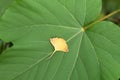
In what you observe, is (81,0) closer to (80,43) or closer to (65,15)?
(65,15)

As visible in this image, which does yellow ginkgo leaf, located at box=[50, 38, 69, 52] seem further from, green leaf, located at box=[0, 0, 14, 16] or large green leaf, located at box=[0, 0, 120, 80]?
green leaf, located at box=[0, 0, 14, 16]

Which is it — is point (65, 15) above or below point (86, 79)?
above

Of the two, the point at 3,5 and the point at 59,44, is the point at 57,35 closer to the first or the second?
the point at 59,44

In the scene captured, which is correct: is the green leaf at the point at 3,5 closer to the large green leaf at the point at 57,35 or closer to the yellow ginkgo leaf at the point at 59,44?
the large green leaf at the point at 57,35

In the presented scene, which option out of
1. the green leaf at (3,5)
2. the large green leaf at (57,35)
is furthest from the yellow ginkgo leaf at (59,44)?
the green leaf at (3,5)

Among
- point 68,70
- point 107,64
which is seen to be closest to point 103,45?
point 107,64

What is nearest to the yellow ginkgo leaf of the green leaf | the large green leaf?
the large green leaf
